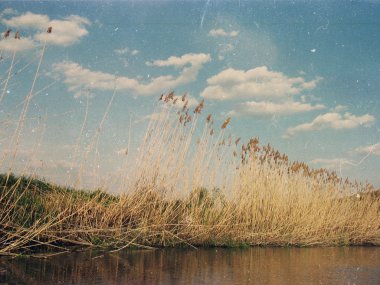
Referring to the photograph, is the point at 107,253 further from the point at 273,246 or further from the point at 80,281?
the point at 273,246

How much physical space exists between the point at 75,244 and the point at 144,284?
1.69 metres

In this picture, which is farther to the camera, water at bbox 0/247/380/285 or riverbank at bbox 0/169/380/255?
riverbank at bbox 0/169/380/255

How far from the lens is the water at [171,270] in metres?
2.21

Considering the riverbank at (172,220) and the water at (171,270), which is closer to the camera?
the water at (171,270)

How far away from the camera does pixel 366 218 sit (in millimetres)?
7160

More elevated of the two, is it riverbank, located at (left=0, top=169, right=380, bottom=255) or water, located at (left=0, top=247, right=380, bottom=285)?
riverbank, located at (left=0, top=169, right=380, bottom=255)

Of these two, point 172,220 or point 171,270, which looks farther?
point 172,220

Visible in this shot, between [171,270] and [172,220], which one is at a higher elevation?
[172,220]

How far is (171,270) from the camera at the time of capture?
8.49 feet

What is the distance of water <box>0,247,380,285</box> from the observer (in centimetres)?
221

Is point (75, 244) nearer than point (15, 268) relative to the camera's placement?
No

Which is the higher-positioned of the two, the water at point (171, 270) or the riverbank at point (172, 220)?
the riverbank at point (172, 220)

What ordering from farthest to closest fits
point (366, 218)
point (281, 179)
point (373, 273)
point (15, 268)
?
point (366, 218)
point (281, 179)
point (373, 273)
point (15, 268)

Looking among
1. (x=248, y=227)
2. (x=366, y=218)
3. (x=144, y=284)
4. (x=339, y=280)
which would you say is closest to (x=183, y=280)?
(x=144, y=284)
